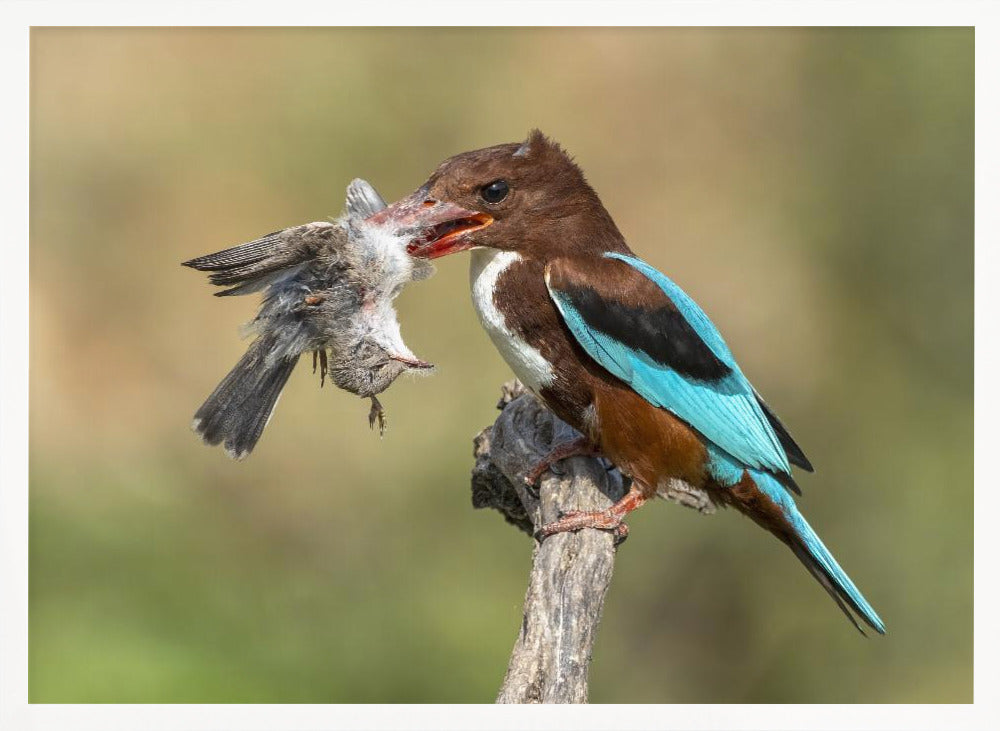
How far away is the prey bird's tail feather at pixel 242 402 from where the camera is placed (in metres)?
2.95

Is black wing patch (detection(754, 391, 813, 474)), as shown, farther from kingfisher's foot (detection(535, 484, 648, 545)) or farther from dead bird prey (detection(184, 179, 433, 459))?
dead bird prey (detection(184, 179, 433, 459))

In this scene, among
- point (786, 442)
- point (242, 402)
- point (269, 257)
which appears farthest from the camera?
point (786, 442)

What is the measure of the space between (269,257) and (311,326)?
0.21m

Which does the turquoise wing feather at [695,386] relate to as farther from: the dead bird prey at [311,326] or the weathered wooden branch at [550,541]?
the dead bird prey at [311,326]

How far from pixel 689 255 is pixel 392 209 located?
8.51 ft

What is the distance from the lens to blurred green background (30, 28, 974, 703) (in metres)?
4.29

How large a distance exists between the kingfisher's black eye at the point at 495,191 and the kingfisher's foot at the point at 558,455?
2.61 feet

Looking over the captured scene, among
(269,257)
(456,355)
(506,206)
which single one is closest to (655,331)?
(506,206)

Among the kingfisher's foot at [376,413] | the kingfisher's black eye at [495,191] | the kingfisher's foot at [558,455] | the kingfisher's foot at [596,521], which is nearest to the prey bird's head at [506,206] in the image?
the kingfisher's black eye at [495,191]

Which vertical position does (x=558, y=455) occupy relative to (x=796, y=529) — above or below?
above

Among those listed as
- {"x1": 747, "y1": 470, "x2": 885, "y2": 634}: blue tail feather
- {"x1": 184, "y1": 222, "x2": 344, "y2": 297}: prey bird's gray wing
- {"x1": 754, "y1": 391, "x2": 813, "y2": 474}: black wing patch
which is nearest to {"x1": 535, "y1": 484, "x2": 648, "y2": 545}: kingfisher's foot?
{"x1": 747, "y1": 470, "x2": 885, "y2": 634}: blue tail feather

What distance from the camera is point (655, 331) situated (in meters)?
3.23

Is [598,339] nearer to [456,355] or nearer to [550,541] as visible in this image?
[550,541]
